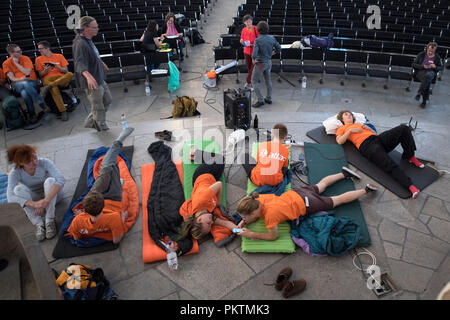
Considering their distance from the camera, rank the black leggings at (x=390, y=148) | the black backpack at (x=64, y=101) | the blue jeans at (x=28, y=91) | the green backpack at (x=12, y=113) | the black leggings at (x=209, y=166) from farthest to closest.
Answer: the black backpack at (x=64, y=101) < the blue jeans at (x=28, y=91) < the green backpack at (x=12, y=113) < the black leggings at (x=390, y=148) < the black leggings at (x=209, y=166)

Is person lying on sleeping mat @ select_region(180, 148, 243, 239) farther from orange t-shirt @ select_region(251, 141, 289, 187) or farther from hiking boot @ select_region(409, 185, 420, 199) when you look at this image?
hiking boot @ select_region(409, 185, 420, 199)

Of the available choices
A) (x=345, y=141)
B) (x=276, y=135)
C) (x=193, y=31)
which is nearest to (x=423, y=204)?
(x=345, y=141)

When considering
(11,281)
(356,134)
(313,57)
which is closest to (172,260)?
(11,281)

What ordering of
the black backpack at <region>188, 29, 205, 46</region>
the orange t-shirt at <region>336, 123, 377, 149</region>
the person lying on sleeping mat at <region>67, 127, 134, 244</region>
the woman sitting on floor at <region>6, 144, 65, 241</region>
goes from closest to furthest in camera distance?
the person lying on sleeping mat at <region>67, 127, 134, 244</region>
the woman sitting on floor at <region>6, 144, 65, 241</region>
the orange t-shirt at <region>336, 123, 377, 149</region>
the black backpack at <region>188, 29, 205, 46</region>

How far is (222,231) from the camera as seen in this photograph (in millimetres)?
3887

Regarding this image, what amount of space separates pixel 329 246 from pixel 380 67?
24.6 ft

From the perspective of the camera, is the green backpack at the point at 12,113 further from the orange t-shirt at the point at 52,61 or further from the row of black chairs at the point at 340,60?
the row of black chairs at the point at 340,60

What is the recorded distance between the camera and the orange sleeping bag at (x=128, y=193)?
4172 mm

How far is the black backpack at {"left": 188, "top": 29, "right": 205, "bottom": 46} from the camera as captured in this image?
35.2 ft

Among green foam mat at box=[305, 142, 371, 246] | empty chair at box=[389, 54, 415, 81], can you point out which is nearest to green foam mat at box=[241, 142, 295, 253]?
green foam mat at box=[305, 142, 371, 246]

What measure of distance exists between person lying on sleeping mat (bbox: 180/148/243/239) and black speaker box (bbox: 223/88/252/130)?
164 cm

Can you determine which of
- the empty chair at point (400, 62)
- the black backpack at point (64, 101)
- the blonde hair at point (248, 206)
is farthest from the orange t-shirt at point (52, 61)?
the empty chair at point (400, 62)

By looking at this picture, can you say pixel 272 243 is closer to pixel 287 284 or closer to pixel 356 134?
pixel 287 284

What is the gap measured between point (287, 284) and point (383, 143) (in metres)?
2.83
